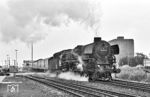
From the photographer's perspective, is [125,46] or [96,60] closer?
[96,60]

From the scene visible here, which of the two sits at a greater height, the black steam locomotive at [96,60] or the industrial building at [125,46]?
the industrial building at [125,46]

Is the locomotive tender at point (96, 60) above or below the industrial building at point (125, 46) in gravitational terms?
below

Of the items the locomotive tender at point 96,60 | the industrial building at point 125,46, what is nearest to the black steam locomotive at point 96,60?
the locomotive tender at point 96,60

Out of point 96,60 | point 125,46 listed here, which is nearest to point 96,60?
point 96,60

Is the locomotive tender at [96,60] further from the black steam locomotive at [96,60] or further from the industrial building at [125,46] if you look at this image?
the industrial building at [125,46]

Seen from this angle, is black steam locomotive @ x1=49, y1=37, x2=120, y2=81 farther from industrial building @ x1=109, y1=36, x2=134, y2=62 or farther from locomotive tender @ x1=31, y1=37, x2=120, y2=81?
industrial building @ x1=109, y1=36, x2=134, y2=62

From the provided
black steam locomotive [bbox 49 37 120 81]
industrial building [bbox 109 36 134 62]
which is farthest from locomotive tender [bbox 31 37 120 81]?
industrial building [bbox 109 36 134 62]

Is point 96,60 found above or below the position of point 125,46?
below

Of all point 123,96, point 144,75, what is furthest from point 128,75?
point 123,96

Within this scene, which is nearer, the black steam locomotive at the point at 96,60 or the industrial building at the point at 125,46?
the black steam locomotive at the point at 96,60

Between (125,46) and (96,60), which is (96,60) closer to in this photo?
(96,60)

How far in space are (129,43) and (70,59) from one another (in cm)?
9782

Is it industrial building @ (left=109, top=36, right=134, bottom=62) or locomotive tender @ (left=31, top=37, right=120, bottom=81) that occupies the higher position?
industrial building @ (left=109, top=36, right=134, bottom=62)

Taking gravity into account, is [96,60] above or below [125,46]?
below
